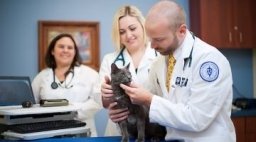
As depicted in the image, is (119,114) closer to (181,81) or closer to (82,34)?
(181,81)

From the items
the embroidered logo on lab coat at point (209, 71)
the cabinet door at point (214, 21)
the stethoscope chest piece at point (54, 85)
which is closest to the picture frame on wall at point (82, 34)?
the stethoscope chest piece at point (54, 85)

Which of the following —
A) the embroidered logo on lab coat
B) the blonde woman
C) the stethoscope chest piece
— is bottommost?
the stethoscope chest piece

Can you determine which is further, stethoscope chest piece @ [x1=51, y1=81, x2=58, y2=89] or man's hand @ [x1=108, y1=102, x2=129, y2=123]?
stethoscope chest piece @ [x1=51, y1=81, x2=58, y2=89]

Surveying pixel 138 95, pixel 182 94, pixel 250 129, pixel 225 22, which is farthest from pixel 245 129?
pixel 138 95

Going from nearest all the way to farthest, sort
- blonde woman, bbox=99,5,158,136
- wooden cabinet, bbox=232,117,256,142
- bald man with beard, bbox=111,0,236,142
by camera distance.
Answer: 1. bald man with beard, bbox=111,0,236,142
2. blonde woman, bbox=99,5,158,136
3. wooden cabinet, bbox=232,117,256,142

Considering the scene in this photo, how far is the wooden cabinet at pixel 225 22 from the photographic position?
343 centimetres

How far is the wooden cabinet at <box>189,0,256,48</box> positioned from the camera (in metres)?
3.43

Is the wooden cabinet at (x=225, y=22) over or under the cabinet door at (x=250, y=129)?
over

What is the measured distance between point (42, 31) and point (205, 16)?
158cm

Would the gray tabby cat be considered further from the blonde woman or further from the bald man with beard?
the blonde woman

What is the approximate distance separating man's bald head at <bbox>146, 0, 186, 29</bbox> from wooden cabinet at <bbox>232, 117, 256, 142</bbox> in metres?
2.17

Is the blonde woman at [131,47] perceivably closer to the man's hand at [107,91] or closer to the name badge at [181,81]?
the man's hand at [107,91]

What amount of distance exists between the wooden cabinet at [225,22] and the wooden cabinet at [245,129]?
0.75 m

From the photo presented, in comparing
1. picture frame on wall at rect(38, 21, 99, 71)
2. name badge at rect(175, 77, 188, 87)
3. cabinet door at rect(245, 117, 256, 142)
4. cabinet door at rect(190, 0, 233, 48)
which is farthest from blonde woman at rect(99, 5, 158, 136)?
cabinet door at rect(245, 117, 256, 142)
